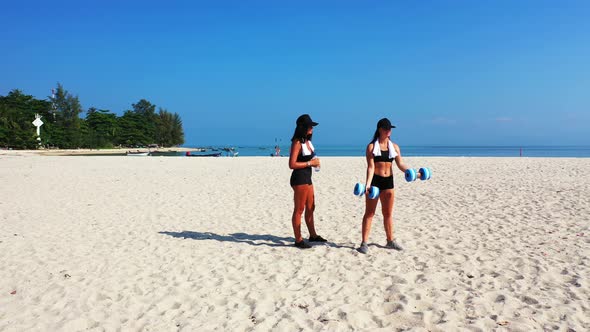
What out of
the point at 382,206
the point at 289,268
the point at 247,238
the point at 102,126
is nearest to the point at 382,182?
the point at 382,206

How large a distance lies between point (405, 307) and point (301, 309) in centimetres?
104

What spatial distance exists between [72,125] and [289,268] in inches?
3394

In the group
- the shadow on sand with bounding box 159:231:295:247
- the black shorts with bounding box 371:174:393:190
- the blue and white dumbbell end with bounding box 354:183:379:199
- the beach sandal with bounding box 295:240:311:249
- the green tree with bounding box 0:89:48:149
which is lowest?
the shadow on sand with bounding box 159:231:295:247

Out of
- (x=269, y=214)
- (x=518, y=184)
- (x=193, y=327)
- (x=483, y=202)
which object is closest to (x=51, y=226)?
(x=269, y=214)

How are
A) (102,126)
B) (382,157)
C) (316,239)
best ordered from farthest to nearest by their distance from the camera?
(102,126) < (316,239) < (382,157)

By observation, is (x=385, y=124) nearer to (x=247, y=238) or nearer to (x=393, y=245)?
(x=393, y=245)

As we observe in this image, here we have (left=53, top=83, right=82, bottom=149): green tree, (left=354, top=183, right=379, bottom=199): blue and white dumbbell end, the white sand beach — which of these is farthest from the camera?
(left=53, top=83, right=82, bottom=149): green tree

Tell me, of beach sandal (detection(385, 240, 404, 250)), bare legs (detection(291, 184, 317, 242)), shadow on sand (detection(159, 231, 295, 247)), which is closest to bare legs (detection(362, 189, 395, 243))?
beach sandal (detection(385, 240, 404, 250))

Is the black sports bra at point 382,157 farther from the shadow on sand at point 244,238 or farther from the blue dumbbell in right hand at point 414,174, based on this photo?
the shadow on sand at point 244,238

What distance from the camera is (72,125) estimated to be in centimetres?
7744

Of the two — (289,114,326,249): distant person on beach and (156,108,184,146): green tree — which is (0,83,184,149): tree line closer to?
(156,108,184,146): green tree

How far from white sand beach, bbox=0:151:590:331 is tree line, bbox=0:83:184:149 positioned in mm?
61491

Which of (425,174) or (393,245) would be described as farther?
(393,245)

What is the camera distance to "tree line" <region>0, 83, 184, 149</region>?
59.8 meters
